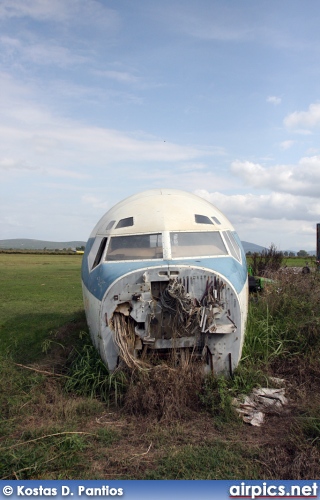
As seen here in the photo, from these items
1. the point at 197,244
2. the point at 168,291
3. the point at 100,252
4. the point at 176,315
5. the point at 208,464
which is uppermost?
the point at 197,244

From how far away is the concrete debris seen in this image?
6496 millimetres

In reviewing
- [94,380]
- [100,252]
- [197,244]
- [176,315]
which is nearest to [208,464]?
[176,315]

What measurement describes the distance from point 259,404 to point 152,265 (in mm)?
2642

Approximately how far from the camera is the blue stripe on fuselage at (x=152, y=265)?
23.8 ft

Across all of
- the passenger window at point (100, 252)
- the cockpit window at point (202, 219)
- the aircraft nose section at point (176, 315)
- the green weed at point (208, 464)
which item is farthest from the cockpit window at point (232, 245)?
the green weed at point (208, 464)

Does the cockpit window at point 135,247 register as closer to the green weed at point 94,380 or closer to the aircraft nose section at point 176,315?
the aircraft nose section at point 176,315

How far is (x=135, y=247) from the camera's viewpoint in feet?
26.0

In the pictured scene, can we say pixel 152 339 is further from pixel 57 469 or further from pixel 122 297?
pixel 57 469

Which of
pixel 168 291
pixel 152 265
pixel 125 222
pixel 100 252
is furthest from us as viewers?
pixel 125 222

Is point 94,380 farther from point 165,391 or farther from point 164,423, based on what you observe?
point 164,423

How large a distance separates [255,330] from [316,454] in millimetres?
4304

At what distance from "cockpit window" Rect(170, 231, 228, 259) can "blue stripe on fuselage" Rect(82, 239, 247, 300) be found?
0.22 meters

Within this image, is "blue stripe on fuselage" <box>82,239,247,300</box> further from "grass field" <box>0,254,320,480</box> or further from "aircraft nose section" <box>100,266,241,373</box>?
"grass field" <box>0,254,320,480</box>

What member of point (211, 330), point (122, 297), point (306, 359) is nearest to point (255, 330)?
point (306, 359)
